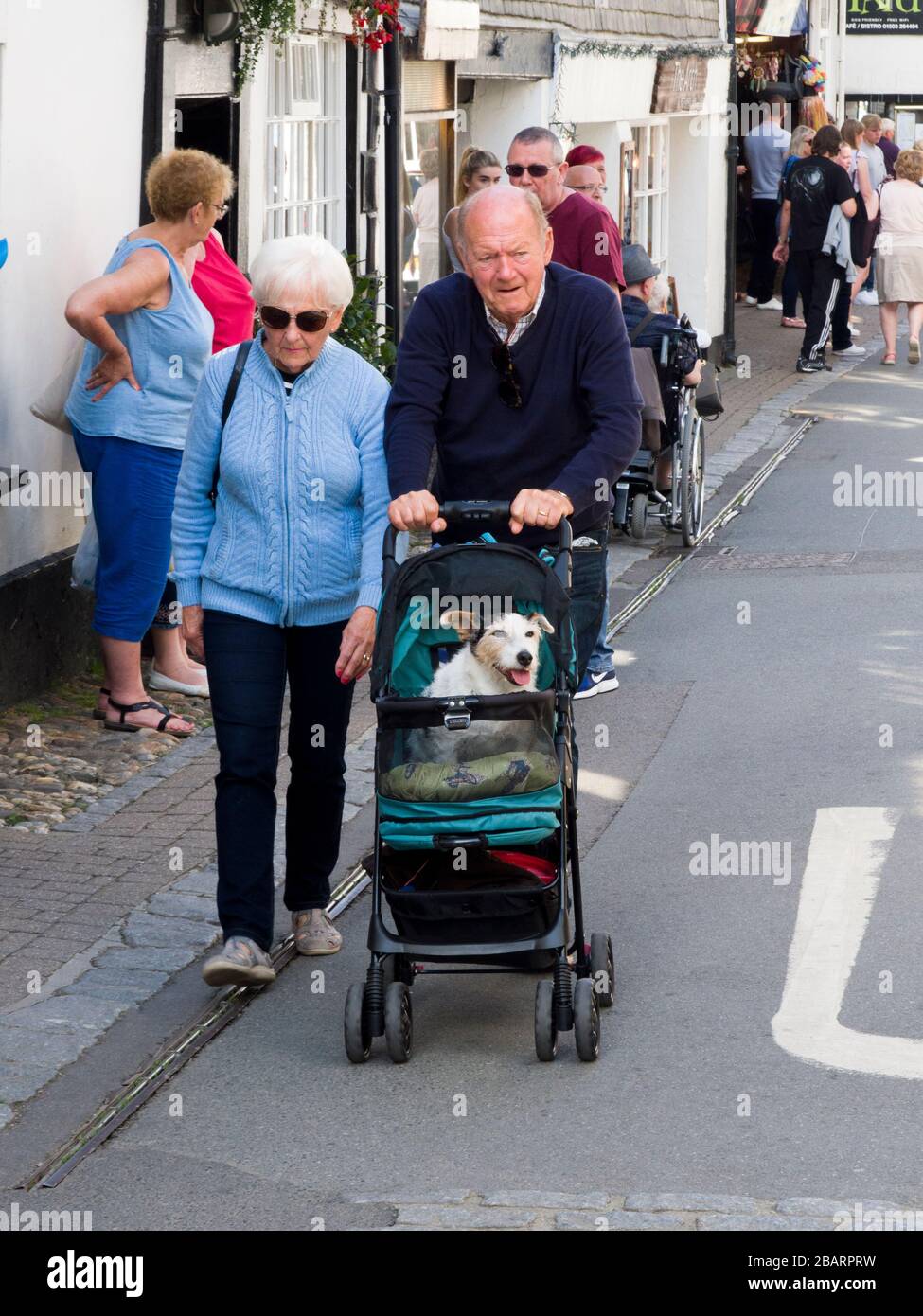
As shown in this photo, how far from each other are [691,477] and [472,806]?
7243mm

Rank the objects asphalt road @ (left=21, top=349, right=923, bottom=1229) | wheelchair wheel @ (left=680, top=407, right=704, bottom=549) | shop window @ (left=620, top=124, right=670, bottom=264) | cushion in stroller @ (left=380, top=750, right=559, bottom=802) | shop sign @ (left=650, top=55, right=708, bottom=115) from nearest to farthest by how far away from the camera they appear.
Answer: asphalt road @ (left=21, top=349, right=923, bottom=1229)
cushion in stroller @ (left=380, top=750, right=559, bottom=802)
wheelchair wheel @ (left=680, top=407, right=704, bottom=549)
shop window @ (left=620, top=124, right=670, bottom=264)
shop sign @ (left=650, top=55, right=708, bottom=115)

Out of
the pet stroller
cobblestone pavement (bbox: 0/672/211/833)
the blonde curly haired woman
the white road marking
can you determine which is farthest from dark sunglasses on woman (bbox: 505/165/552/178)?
the pet stroller

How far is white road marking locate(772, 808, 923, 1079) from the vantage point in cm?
513

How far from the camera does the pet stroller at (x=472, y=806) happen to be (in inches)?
197

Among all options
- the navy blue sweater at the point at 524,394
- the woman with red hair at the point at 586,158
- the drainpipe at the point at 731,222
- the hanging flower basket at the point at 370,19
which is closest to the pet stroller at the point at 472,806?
the navy blue sweater at the point at 524,394

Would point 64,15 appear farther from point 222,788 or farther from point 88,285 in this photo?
point 222,788

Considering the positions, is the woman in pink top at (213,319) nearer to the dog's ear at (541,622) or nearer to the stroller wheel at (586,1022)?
the dog's ear at (541,622)

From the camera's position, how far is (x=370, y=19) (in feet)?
41.3

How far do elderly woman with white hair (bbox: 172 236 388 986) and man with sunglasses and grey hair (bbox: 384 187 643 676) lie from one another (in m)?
0.19

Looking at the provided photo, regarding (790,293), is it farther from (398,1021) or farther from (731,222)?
(398,1021)

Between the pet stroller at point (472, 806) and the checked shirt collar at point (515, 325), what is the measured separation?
1.62ft

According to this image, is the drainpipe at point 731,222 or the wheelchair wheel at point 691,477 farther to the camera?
the drainpipe at point 731,222

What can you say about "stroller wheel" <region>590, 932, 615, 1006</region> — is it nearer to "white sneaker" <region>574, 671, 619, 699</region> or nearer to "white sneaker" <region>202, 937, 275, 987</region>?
"white sneaker" <region>202, 937, 275, 987</region>

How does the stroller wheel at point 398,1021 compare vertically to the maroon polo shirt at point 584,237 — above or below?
below
